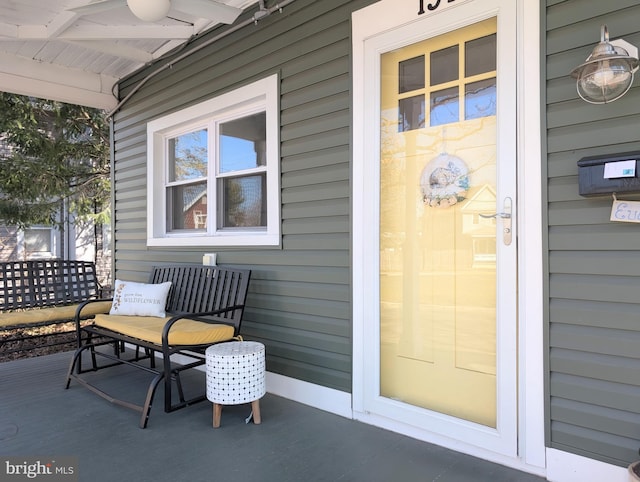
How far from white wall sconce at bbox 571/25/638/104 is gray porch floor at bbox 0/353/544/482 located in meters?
1.69

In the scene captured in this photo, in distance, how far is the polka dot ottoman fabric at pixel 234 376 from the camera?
2654 mm

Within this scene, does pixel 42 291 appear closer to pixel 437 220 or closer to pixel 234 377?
pixel 234 377

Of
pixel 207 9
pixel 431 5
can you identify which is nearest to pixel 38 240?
pixel 207 9

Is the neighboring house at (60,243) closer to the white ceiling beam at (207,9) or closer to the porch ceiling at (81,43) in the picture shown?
the porch ceiling at (81,43)

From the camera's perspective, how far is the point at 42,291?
457cm

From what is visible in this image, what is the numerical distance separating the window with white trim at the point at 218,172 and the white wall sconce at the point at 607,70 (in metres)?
2.00

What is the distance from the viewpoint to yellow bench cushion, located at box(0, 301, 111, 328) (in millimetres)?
3843

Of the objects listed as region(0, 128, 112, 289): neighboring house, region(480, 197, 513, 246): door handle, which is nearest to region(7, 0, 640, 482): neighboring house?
region(480, 197, 513, 246): door handle

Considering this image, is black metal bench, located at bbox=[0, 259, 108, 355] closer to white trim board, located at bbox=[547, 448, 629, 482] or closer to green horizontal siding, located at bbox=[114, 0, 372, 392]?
green horizontal siding, located at bbox=[114, 0, 372, 392]

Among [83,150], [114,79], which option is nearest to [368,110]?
[114,79]

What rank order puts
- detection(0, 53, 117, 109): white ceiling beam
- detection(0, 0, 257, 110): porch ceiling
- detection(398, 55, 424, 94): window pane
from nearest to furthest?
detection(398, 55, 424, 94): window pane → detection(0, 0, 257, 110): porch ceiling → detection(0, 53, 117, 109): white ceiling beam

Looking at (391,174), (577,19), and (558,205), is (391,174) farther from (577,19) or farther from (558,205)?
(577,19)

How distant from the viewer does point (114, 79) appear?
509 cm

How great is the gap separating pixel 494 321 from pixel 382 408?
85 centimetres
